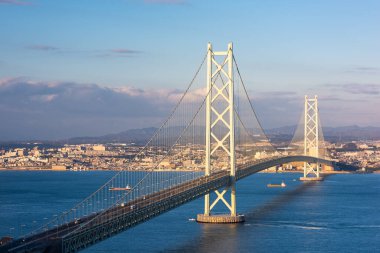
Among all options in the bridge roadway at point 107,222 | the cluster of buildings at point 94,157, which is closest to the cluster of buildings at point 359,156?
the cluster of buildings at point 94,157

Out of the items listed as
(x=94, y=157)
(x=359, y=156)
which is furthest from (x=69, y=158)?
(x=359, y=156)

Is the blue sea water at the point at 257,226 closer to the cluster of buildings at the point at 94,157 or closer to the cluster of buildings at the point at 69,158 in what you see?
the cluster of buildings at the point at 94,157

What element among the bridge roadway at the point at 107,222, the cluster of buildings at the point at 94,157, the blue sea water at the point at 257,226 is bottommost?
the blue sea water at the point at 257,226

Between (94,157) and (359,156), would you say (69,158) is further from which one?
(359,156)

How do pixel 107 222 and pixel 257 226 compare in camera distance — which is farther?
pixel 257 226

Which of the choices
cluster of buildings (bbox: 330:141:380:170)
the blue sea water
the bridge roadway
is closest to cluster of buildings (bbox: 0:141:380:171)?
cluster of buildings (bbox: 330:141:380:170)

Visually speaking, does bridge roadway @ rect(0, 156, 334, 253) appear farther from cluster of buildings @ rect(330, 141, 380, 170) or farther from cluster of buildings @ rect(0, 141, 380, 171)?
cluster of buildings @ rect(330, 141, 380, 170)

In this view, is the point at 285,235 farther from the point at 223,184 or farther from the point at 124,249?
the point at 124,249

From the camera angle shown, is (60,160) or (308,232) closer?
(308,232)

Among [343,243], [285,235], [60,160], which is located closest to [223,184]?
[285,235]
